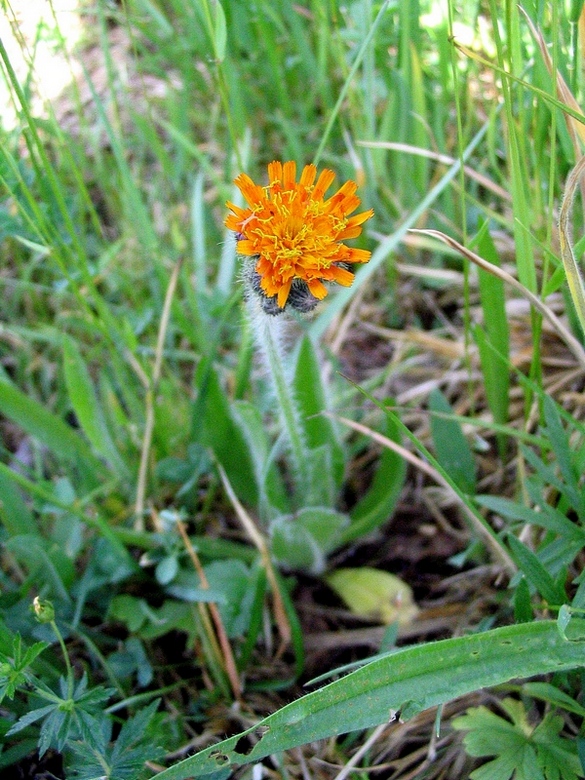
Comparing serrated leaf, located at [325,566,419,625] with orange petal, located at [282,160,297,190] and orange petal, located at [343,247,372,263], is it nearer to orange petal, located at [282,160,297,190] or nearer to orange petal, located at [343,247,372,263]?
orange petal, located at [343,247,372,263]

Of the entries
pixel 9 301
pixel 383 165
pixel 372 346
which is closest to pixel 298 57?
pixel 383 165

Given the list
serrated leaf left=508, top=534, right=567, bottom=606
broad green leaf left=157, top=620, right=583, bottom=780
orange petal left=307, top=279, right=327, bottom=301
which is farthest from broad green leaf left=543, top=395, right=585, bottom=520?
orange petal left=307, top=279, right=327, bottom=301

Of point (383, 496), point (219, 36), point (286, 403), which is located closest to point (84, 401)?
point (286, 403)

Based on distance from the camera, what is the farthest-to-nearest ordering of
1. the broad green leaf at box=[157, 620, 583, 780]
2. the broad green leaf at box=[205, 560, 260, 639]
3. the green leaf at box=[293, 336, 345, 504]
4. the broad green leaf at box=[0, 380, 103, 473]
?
1. the broad green leaf at box=[0, 380, 103, 473]
2. the green leaf at box=[293, 336, 345, 504]
3. the broad green leaf at box=[205, 560, 260, 639]
4. the broad green leaf at box=[157, 620, 583, 780]

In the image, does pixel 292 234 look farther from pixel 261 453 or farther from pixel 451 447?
pixel 451 447

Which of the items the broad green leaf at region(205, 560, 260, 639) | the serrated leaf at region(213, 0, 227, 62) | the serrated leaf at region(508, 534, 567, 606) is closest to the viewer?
the serrated leaf at region(508, 534, 567, 606)

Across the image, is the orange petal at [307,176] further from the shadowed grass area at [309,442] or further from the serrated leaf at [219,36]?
the serrated leaf at [219,36]

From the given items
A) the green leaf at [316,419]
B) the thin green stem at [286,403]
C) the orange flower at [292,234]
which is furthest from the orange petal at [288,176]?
the green leaf at [316,419]
